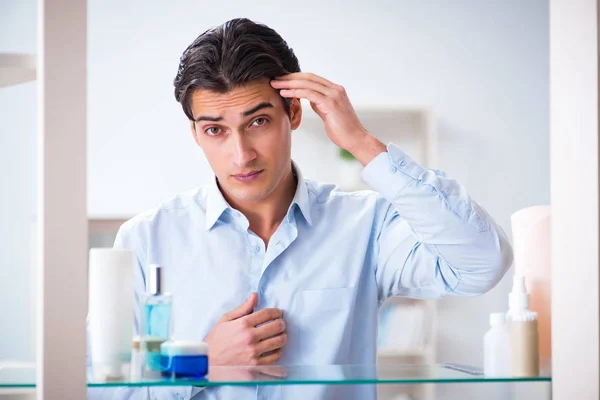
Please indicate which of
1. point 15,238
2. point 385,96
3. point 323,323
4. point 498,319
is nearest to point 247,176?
point 323,323

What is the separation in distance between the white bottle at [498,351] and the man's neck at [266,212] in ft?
2.08

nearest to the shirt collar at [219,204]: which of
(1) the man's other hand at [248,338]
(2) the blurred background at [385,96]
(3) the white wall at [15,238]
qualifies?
(1) the man's other hand at [248,338]

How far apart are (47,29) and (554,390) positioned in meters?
0.64

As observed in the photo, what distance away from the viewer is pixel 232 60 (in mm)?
1322

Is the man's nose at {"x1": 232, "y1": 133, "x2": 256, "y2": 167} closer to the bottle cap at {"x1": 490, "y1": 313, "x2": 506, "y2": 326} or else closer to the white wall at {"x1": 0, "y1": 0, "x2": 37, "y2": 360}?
the white wall at {"x1": 0, "y1": 0, "x2": 37, "y2": 360}

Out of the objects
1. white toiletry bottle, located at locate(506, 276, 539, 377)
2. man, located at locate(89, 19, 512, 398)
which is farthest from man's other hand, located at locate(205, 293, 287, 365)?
white toiletry bottle, located at locate(506, 276, 539, 377)

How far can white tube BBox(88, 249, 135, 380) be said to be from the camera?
820 mm

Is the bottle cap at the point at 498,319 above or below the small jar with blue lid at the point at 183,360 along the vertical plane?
above

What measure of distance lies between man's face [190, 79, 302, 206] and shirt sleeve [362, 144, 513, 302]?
25cm

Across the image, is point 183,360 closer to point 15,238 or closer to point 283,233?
point 15,238

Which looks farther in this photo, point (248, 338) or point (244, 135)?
point (244, 135)

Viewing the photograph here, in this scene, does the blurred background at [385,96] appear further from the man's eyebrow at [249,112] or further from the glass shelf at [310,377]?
the glass shelf at [310,377]

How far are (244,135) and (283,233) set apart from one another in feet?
0.74

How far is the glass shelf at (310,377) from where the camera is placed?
30.9 inches
